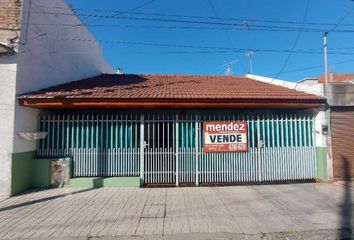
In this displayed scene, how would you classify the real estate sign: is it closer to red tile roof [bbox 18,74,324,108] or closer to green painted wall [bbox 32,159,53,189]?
red tile roof [bbox 18,74,324,108]

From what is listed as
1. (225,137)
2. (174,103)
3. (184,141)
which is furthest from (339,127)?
(174,103)

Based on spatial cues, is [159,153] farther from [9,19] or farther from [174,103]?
[9,19]

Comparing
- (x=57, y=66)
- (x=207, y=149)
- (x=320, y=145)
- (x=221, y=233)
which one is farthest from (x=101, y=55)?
(x=221, y=233)

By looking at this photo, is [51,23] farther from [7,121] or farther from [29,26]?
[7,121]

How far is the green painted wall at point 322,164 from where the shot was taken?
8438mm

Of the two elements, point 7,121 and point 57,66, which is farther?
point 57,66

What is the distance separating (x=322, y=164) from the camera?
8484 millimetres

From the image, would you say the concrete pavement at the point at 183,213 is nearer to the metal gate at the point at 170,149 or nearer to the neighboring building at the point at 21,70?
the metal gate at the point at 170,149

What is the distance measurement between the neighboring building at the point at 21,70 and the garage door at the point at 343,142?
9622mm

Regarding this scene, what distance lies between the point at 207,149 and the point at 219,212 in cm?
288

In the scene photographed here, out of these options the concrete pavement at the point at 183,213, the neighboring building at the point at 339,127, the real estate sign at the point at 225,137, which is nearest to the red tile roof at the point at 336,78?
the neighboring building at the point at 339,127

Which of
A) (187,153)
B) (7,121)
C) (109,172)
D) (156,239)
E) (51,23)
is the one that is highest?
(51,23)

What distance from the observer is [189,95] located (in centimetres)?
839

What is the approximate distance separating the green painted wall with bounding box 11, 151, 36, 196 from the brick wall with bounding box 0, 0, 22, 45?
3.23m
